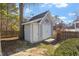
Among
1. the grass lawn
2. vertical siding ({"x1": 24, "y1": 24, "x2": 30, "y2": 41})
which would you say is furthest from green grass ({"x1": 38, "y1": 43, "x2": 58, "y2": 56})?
vertical siding ({"x1": 24, "y1": 24, "x2": 30, "y2": 41})

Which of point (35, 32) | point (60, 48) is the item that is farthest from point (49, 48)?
point (35, 32)

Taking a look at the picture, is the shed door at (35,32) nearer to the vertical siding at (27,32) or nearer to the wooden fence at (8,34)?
the vertical siding at (27,32)

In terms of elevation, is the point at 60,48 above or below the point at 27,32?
below

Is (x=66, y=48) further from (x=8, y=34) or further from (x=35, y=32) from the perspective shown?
(x=8, y=34)

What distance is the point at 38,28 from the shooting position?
8.02 feet

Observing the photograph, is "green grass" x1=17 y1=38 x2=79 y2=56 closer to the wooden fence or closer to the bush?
the bush

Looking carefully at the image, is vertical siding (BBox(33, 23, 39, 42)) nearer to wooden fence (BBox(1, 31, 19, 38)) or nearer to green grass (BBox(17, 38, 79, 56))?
green grass (BBox(17, 38, 79, 56))

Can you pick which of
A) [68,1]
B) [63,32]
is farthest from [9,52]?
[68,1]

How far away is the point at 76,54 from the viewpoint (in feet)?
7.93

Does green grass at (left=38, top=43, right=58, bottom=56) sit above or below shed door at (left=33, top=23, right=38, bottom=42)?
below

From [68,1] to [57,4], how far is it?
0.12m

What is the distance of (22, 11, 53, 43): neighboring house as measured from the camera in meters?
2.43

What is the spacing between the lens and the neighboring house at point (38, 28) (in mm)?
2430

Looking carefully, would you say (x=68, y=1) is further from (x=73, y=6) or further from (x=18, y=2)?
(x=18, y=2)
